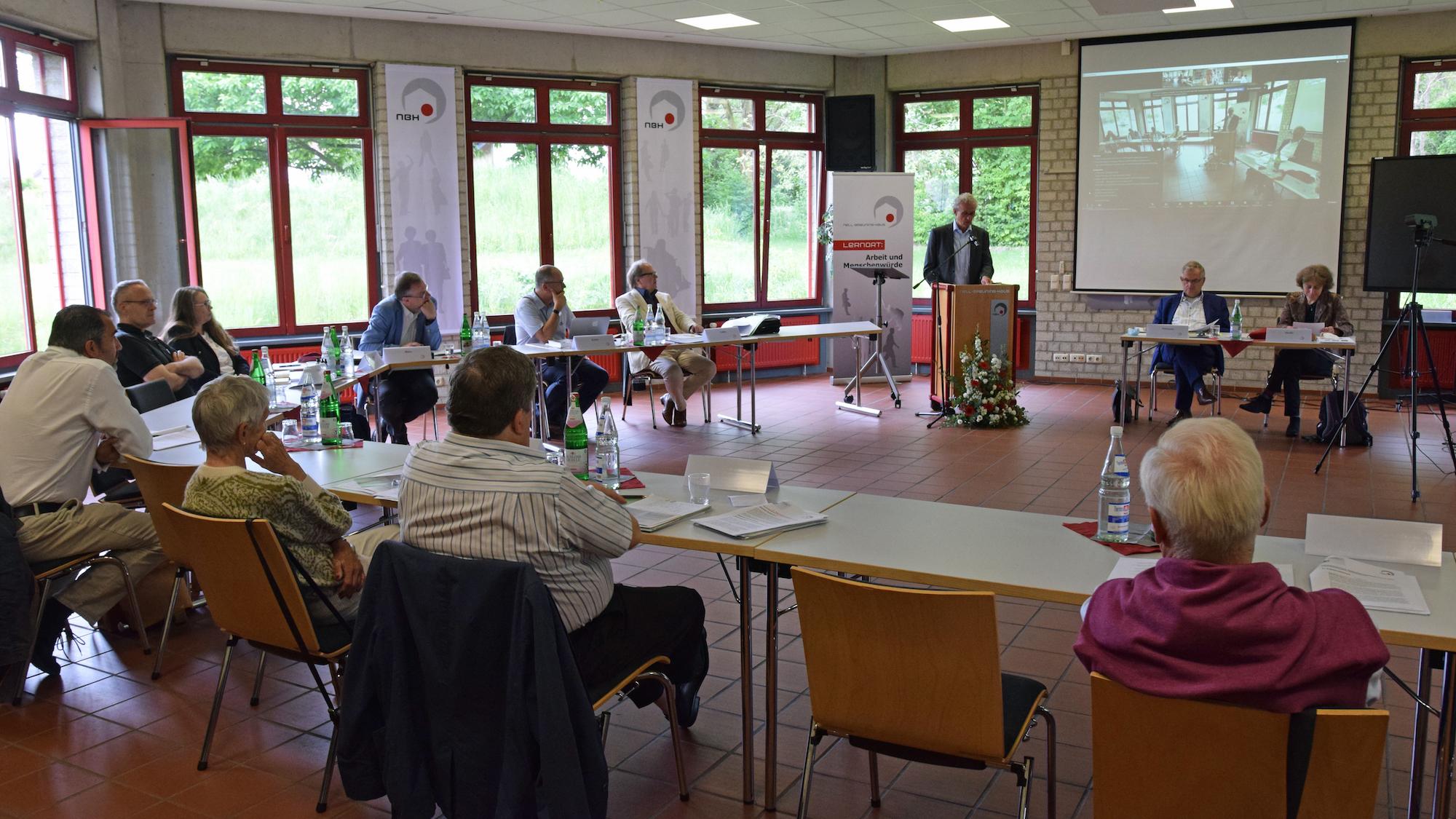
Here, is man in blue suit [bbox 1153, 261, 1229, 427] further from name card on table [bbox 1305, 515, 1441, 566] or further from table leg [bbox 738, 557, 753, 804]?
table leg [bbox 738, 557, 753, 804]

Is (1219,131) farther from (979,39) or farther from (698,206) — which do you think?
(698,206)

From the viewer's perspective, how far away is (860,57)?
1153 cm

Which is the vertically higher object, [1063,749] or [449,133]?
[449,133]

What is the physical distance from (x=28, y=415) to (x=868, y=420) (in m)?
6.18

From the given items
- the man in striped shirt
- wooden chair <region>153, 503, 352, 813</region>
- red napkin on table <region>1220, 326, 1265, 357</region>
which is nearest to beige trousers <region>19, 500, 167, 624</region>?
wooden chair <region>153, 503, 352, 813</region>

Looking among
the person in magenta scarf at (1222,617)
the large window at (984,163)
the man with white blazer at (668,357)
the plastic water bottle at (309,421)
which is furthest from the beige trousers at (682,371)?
the person in magenta scarf at (1222,617)

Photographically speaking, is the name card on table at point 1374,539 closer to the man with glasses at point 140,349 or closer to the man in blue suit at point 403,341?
the man with glasses at point 140,349

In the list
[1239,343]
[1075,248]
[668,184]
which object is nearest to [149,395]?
[668,184]

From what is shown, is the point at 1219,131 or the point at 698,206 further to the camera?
the point at 698,206

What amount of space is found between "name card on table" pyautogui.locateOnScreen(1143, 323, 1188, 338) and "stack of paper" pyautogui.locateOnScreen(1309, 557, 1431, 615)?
593 centimetres

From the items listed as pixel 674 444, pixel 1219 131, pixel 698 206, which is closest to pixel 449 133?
pixel 698 206

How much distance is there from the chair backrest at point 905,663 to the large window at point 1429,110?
30.3 ft

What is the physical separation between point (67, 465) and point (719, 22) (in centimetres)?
704

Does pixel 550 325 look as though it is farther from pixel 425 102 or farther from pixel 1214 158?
pixel 1214 158
